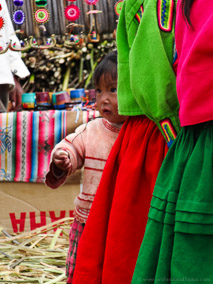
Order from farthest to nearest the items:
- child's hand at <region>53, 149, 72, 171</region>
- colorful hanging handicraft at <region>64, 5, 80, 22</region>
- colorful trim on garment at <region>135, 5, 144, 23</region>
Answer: colorful hanging handicraft at <region>64, 5, 80, 22</region> → child's hand at <region>53, 149, 72, 171</region> → colorful trim on garment at <region>135, 5, 144, 23</region>

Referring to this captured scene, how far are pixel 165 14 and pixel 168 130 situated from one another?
366 mm

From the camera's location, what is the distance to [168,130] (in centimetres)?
151

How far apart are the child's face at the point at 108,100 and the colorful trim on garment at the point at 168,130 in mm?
681

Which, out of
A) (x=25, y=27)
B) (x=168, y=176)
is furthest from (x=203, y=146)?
(x=25, y=27)

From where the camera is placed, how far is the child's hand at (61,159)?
6.97 feet

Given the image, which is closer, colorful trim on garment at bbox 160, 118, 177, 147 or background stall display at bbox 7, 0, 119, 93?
colorful trim on garment at bbox 160, 118, 177, 147

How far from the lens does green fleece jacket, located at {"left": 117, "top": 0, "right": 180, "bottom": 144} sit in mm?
1503

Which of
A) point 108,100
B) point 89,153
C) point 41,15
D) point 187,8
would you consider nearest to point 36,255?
point 89,153

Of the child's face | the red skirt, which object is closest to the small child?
the child's face

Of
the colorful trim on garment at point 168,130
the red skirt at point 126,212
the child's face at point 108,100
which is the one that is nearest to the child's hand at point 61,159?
the child's face at point 108,100

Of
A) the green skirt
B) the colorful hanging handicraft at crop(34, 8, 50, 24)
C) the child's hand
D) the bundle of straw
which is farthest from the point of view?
the colorful hanging handicraft at crop(34, 8, 50, 24)

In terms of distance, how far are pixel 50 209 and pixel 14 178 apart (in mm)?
340

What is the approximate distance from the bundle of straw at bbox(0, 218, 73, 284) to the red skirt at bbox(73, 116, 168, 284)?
3.96ft

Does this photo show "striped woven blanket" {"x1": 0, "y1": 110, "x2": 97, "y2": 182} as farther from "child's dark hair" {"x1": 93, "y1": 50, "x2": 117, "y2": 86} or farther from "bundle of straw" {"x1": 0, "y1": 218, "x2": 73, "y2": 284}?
"child's dark hair" {"x1": 93, "y1": 50, "x2": 117, "y2": 86}
